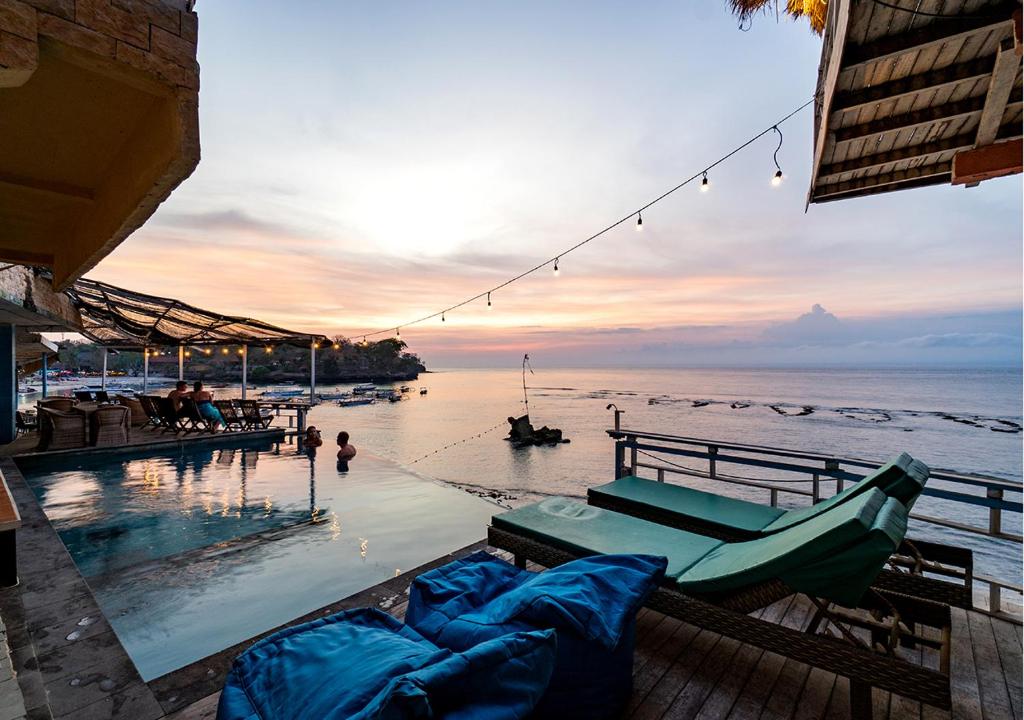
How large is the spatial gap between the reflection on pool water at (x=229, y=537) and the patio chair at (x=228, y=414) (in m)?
2.55

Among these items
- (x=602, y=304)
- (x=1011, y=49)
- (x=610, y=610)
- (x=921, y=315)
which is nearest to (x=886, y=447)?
(x=602, y=304)

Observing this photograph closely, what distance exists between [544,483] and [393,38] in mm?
12762

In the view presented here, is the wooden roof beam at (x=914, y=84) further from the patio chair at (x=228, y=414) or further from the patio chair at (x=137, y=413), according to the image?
the patio chair at (x=137, y=413)

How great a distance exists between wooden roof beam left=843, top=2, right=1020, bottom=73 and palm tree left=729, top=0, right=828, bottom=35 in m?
2.43

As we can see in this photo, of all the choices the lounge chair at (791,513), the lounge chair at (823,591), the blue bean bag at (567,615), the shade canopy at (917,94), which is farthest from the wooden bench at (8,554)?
the shade canopy at (917,94)

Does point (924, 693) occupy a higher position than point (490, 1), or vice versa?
point (490, 1)

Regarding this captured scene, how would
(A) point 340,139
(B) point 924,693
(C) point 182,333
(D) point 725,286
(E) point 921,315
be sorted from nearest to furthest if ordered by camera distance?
(B) point 924,693, (A) point 340,139, (C) point 182,333, (D) point 725,286, (E) point 921,315

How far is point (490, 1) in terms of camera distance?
23.8 feet

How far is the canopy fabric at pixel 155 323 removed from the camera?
8.15 m

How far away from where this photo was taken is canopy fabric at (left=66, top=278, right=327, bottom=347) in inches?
321

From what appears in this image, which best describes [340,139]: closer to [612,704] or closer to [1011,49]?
[1011,49]

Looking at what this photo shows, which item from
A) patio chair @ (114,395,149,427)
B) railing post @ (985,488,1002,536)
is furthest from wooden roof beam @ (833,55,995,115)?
patio chair @ (114,395,149,427)

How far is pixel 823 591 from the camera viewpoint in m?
1.69

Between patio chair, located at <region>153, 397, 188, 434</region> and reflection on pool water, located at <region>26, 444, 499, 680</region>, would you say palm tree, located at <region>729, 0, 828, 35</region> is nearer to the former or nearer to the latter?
reflection on pool water, located at <region>26, 444, 499, 680</region>
